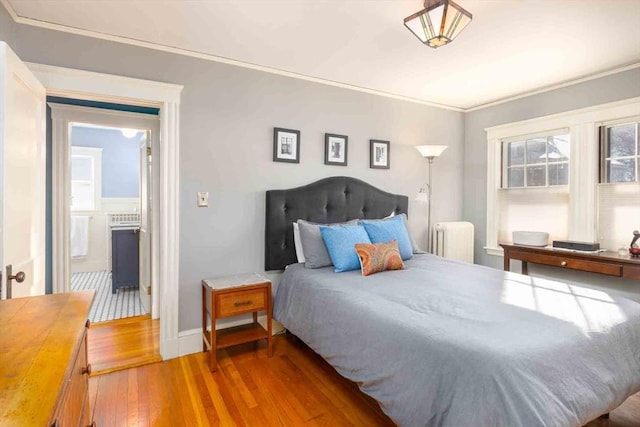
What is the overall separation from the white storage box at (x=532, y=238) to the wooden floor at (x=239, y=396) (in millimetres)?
1566

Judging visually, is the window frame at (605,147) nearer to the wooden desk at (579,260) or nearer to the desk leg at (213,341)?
the wooden desk at (579,260)

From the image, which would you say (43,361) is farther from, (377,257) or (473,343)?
(377,257)

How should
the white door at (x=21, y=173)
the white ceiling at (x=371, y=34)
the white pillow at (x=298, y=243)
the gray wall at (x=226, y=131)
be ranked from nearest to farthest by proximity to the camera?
the white door at (x=21, y=173), the white ceiling at (x=371, y=34), the gray wall at (x=226, y=131), the white pillow at (x=298, y=243)

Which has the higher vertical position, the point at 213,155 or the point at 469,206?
the point at 213,155

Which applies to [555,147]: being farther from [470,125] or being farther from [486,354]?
[486,354]

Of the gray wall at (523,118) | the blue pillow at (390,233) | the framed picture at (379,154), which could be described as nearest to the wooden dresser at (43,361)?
the blue pillow at (390,233)

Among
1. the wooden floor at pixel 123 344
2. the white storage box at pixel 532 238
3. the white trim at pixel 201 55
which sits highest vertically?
the white trim at pixel 201 55

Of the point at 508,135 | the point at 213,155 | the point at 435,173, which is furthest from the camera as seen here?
the point at 435,173

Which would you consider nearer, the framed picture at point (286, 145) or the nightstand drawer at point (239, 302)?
the nightstand drawer at point (239, 302)

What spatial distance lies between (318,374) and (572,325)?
1569mm

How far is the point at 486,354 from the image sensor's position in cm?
125

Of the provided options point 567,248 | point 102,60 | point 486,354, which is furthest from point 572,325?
point 102,60

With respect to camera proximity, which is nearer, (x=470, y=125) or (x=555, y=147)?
(x=555, y=147)

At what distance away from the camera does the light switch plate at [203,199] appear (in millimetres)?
2672
